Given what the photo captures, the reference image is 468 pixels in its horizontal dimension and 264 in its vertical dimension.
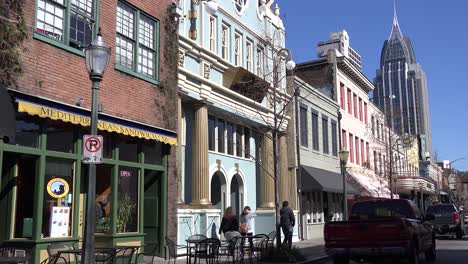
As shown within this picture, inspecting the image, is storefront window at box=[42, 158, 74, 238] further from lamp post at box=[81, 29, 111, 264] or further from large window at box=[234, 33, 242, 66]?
large window at box=[234, 33, 242, 66]

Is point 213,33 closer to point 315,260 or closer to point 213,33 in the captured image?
point 213,33

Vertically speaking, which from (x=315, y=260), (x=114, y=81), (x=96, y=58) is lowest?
(x=315, y=260)

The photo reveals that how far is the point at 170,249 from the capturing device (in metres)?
13.5

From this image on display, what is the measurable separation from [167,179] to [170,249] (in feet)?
6.33

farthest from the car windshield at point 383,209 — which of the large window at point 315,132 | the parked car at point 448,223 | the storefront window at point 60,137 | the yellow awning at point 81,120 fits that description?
the parked car at point 448,223

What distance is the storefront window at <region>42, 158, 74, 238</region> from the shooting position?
10578 mm

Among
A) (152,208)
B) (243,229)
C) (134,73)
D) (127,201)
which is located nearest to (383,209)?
(243,229)

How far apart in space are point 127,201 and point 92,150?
209 inches

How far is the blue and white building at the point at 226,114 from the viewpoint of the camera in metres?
16.8

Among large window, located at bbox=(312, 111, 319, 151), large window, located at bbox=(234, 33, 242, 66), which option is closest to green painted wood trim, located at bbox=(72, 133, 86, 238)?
large window, located at bbox=(234, 33, 242, 66)

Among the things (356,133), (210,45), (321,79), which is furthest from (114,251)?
(356,133)

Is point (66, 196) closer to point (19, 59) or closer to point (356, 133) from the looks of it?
point (19, 59)

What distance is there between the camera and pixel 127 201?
13.1 metres

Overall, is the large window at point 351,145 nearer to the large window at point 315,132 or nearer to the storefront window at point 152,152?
the large window at point 315,132
